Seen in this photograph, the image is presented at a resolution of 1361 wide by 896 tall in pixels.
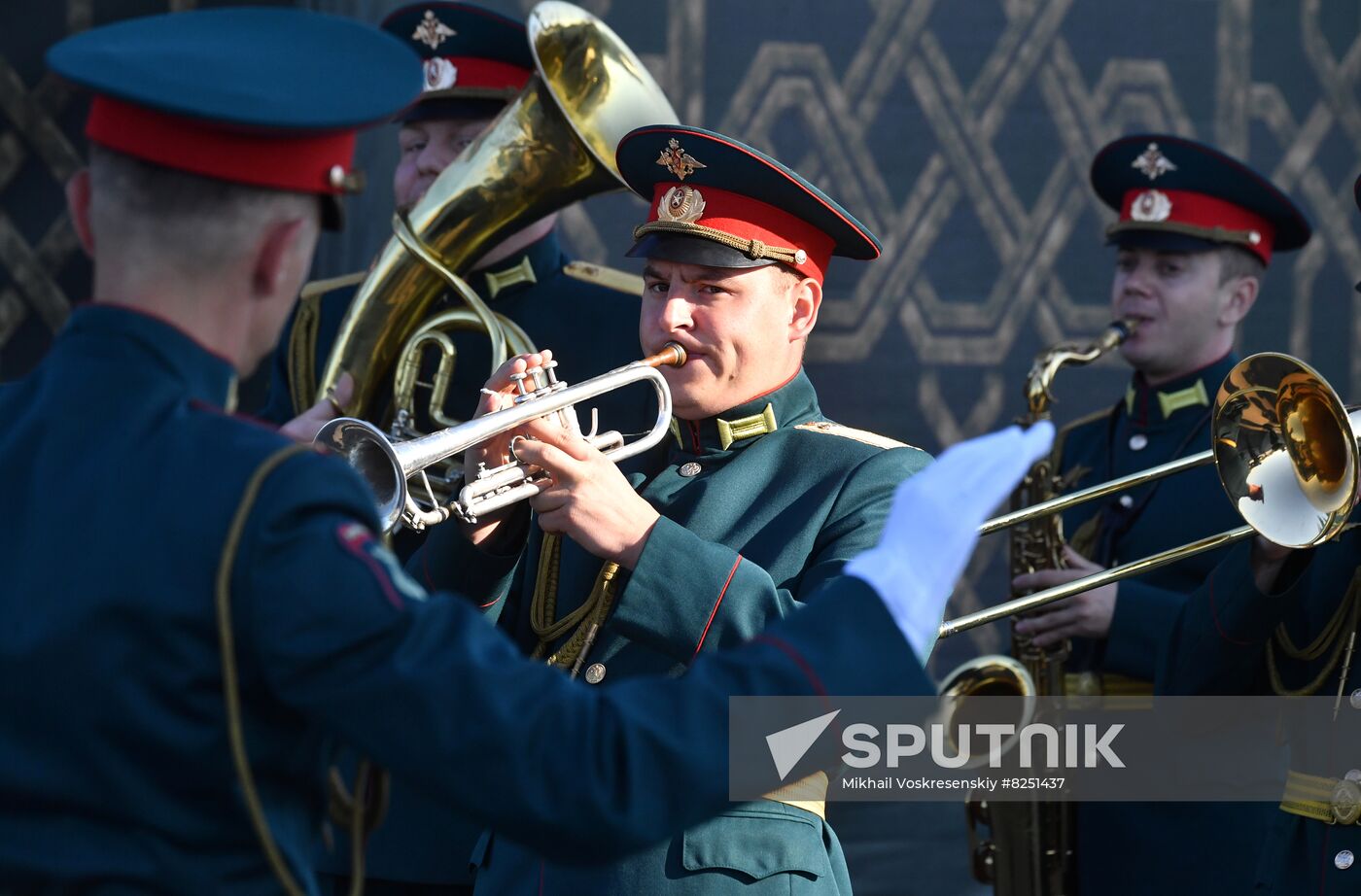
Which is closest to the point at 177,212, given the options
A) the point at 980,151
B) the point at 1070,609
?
the point at 1070,609

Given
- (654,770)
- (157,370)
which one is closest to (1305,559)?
(654,770)

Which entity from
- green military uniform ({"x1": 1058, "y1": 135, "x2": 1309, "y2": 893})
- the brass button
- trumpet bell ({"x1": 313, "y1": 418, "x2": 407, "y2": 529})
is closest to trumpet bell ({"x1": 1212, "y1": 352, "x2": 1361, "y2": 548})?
the brass button

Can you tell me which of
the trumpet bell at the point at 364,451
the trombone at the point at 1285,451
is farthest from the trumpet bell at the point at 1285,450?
the trumpet bell at the point at 364,451

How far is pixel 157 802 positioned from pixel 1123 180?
160 inches

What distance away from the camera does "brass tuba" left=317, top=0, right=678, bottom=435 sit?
3.54 m

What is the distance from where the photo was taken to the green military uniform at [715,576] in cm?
255

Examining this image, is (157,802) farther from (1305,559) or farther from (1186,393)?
(1186,393)

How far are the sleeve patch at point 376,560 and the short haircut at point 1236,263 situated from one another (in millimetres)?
3600

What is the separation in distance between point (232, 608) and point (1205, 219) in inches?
149

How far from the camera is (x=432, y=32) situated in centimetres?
393

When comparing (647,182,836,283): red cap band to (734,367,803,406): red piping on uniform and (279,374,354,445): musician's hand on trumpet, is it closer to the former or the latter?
(734,367,803,406): red piping on uniform

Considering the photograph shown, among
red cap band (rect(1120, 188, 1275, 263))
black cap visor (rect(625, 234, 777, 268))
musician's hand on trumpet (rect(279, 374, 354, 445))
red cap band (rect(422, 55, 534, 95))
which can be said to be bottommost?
musician's hand on trumpet (rect(279, 374, 354, 445))

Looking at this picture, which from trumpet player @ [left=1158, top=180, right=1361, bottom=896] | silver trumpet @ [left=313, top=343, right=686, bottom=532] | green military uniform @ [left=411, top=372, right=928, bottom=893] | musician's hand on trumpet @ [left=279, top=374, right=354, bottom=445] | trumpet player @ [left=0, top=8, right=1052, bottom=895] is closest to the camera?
trumpet player @ [left=0, top=8, right=1052, bottom=895]

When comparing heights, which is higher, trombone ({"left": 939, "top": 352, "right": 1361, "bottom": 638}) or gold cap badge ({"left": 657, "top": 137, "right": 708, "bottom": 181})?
gold cap badge ({"left": 657, "top": 137, "right": 708, "bottom": 181})
